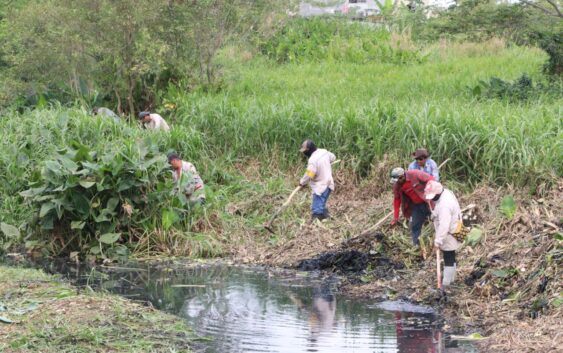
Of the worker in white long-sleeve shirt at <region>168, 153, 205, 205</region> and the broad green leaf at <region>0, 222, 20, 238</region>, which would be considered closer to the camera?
the broad green leaf at <region>0, 222, 20, 238</region>

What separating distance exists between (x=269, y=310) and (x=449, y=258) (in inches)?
94.9

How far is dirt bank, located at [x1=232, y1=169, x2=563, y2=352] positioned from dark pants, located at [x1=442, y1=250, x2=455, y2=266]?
13.1 inches

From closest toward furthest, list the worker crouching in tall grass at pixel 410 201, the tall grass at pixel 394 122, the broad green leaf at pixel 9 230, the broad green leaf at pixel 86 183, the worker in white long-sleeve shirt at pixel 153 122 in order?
the worker crouching in tall grass at pixel 410 201
the broad green leaf at pixel 86 183
the broad green leaf at pixel 9 230
the tall grass at pixel 394 122
the worker in white long-sleeve shirt at pixel 153 122

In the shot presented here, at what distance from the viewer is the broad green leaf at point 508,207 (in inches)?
535

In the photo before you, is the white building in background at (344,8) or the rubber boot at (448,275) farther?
the white building in background at (344,8)

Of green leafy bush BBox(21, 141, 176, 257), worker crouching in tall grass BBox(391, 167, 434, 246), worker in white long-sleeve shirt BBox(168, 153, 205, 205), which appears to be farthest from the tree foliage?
worker crouching in tall grass BBox(391, 167, 434, 246)

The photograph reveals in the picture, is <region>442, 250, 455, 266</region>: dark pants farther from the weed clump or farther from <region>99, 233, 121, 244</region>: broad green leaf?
the weed clump

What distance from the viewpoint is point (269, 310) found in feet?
38.1

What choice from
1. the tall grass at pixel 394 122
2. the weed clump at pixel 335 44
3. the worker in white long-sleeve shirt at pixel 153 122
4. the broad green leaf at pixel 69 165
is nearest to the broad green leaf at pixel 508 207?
the tall grass at pixel 394 122

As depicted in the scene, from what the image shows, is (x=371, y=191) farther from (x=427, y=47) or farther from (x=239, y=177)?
(x=427, y=47)

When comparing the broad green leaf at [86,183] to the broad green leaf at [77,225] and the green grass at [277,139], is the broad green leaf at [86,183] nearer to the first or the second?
the broad green leaf at [77,225]

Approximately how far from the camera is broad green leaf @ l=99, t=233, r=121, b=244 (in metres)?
15.0

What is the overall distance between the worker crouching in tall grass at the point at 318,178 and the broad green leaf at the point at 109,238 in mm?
3154

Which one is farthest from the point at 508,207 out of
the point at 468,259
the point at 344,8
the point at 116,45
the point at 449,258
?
the point at 344,8
